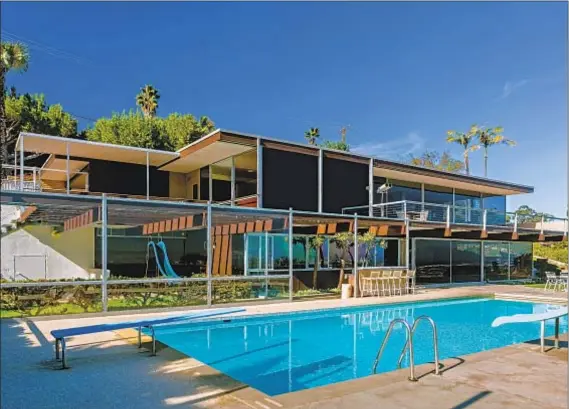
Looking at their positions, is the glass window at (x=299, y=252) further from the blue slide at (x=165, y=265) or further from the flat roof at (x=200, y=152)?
the blue slide at (x=165, y=265)

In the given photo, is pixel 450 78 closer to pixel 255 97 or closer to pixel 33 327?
pixel 255 97

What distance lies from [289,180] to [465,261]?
10.9 m

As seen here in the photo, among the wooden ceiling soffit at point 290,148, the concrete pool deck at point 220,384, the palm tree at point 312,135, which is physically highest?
the palm tree at point 312,135

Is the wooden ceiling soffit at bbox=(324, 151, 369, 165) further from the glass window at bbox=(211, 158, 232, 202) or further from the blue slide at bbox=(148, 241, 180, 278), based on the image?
the blue slide at bbox=(148, 241, 180, 278)

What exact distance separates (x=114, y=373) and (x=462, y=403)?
4.01 meters

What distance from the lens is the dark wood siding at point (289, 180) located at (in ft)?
54.8

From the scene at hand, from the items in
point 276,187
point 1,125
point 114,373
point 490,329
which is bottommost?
point 490,329

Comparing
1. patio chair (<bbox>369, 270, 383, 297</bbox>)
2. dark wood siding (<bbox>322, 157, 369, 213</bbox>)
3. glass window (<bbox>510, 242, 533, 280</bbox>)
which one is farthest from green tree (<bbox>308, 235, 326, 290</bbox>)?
glass window (<bbox>510, 242, 533, 280</bbox>)

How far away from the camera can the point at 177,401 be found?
15.4 ft

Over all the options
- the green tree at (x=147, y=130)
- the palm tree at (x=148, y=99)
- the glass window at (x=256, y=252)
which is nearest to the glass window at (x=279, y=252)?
the glass window at (x=256, y=252)

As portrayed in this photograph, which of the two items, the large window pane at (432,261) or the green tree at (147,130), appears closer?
the large window pane at (432,261)

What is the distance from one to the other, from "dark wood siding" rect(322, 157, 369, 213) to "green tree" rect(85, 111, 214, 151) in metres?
14.5

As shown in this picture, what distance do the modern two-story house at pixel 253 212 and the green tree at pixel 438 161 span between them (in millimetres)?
19618

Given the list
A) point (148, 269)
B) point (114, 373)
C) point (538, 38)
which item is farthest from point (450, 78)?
point (114, 373)
